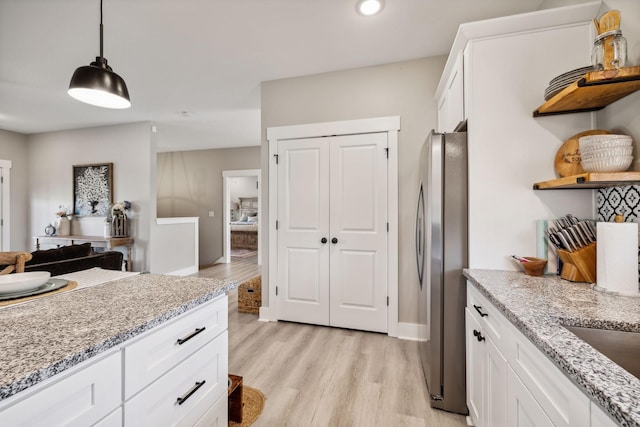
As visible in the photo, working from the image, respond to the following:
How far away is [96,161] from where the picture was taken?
493cm

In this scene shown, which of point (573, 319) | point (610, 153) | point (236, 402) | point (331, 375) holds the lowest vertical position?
point (331, 375)

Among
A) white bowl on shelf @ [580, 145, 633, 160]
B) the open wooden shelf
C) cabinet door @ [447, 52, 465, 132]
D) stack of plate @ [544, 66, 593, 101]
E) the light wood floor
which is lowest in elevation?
the light wood floor

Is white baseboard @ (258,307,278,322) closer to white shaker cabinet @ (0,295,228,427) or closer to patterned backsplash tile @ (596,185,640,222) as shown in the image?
white shaker cabinet @ (0,295,228,427)

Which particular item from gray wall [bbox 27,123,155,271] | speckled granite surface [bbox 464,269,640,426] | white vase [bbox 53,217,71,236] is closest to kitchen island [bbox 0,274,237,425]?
speckled granite surface [bbox 464,269,640,426]

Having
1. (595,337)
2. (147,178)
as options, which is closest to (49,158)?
(147,178)

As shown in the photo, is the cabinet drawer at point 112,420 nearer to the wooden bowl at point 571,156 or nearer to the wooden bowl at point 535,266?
the wooden bowl at point 535,266

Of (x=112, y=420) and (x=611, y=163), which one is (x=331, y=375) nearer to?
(x=112, y=420)

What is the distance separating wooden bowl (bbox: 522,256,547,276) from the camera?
151 cm

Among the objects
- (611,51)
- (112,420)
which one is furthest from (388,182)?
(112,420)

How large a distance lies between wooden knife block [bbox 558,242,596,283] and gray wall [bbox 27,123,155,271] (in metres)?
5.17

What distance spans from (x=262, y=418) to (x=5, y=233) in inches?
251

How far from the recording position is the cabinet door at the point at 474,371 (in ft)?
4.60

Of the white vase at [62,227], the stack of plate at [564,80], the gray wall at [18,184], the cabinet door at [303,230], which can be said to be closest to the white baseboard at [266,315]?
the cabinet door at [303,230]

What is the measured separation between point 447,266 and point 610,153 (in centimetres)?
92
